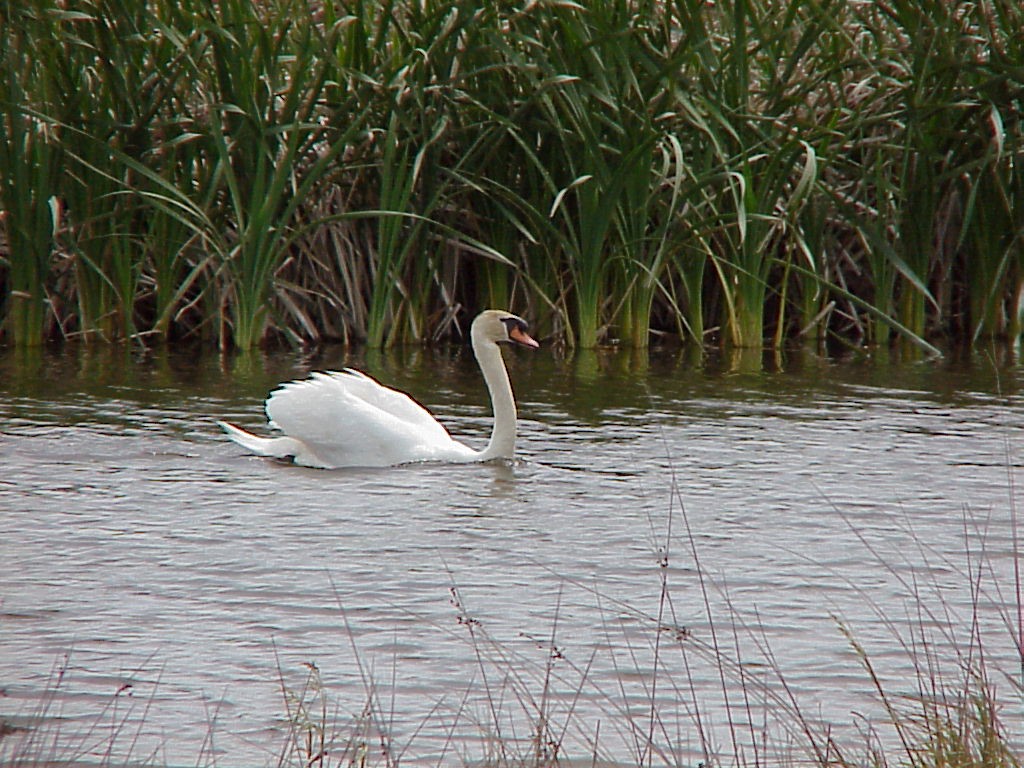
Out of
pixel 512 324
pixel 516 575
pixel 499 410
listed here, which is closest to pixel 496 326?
pixel 512 324

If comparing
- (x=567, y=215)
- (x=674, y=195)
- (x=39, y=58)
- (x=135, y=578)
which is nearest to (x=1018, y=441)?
(x=674, y=195)

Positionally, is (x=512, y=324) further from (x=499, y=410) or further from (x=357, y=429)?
(x=357, y=429)

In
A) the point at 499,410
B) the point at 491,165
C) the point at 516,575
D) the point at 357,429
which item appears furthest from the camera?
the point at 491,165

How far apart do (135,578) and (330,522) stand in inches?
42.2

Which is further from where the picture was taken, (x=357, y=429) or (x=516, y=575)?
(x=357, y=429)

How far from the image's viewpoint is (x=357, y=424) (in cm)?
758

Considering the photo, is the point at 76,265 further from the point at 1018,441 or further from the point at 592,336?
the point at 1018,441

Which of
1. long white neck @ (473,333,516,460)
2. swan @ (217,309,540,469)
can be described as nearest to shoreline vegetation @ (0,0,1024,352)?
long white neck @ (473,333,516,460)

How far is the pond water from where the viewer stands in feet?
13.2

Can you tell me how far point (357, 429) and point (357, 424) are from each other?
23mm

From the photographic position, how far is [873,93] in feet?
35.6

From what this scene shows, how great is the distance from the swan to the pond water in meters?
0.09

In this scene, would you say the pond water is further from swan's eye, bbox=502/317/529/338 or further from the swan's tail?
swan's eye, bbox=502/317/529/338

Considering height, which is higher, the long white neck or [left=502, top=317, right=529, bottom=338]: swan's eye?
[left=502, top=317, right=529, bottom=338]: swan's eye
